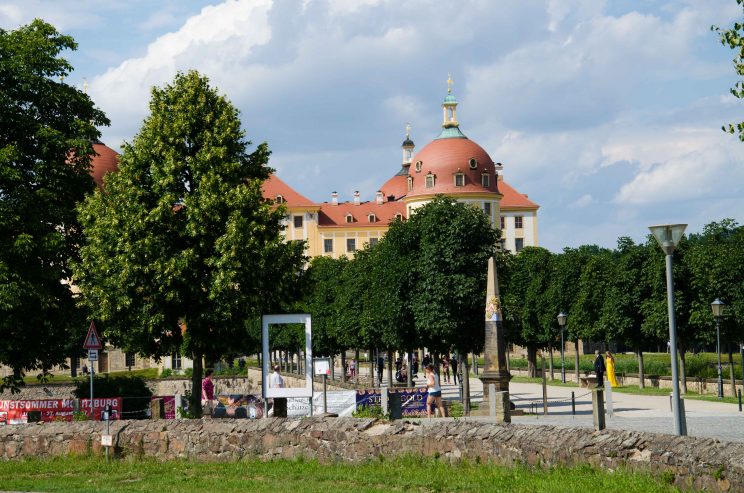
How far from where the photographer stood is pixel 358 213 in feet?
537

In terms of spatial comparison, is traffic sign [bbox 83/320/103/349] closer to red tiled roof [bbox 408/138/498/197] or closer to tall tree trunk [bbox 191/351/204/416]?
tall tree trunk [bbox 191/351/204/416]

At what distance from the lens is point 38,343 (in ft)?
122

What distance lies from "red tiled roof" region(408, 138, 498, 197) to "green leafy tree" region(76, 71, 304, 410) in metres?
99.0

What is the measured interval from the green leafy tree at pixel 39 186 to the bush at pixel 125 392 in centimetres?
273

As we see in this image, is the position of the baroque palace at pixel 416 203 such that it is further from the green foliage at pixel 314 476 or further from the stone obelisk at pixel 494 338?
the green foliage at pixel 314 476

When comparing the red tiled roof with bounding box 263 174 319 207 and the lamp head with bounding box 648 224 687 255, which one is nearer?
the lamp head with bounding box 648 224 687 255

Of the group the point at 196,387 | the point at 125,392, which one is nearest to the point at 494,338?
the point at 196,387

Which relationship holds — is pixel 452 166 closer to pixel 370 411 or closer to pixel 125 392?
pixel 125 392

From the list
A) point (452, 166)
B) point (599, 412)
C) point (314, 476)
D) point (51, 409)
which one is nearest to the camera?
point (314, 476)

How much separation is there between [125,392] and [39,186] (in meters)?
8.48

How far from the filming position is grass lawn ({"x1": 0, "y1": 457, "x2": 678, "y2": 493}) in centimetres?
1645

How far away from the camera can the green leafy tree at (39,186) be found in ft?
116

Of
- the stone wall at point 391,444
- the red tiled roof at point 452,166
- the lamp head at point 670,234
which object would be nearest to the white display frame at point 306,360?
the stone wall at point 391,444

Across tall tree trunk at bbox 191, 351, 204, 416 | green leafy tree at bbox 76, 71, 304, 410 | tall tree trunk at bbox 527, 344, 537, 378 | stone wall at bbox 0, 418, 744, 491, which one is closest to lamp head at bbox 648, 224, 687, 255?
stone wall at bbox 0, 418, 744, 491
